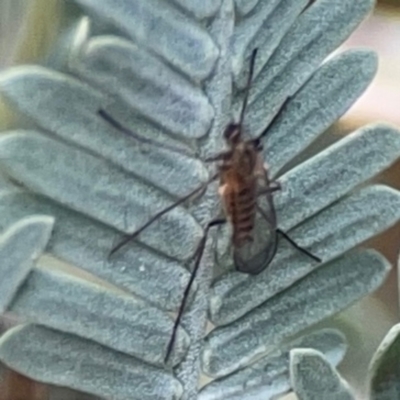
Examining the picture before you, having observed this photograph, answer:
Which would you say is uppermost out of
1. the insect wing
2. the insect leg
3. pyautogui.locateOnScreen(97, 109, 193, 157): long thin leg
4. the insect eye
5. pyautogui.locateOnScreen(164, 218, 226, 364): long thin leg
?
the insect eye

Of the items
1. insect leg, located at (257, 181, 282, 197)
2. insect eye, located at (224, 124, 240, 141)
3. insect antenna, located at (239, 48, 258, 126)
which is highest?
insect antenna, located at (239, 48, 258, 126)

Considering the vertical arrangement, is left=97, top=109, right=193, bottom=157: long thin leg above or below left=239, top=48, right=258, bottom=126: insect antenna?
below

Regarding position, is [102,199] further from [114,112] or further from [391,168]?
[391,168]
